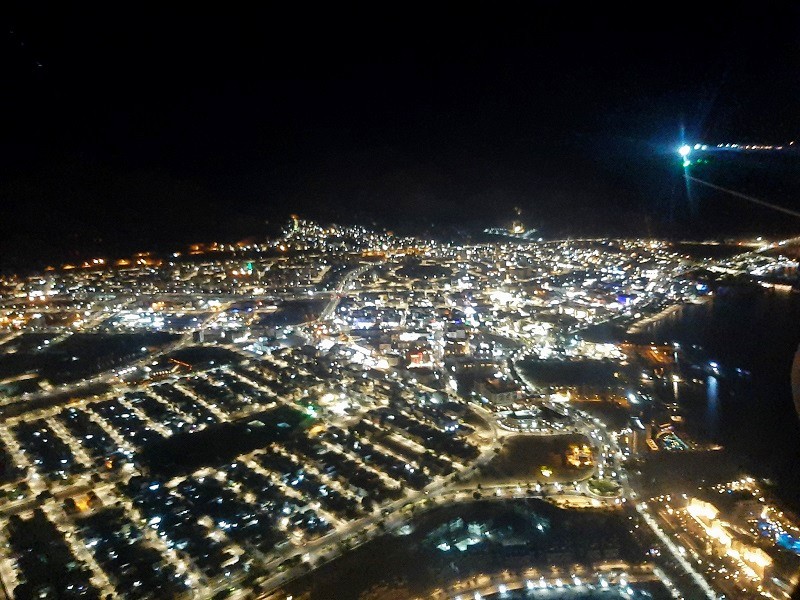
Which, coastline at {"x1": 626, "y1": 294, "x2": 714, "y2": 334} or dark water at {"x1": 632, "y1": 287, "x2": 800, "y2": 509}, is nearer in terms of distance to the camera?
dark water at {"x1": 632, "y1": 287, "x2": 800, "y2": 509}

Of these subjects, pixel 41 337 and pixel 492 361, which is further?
pixel 41 337

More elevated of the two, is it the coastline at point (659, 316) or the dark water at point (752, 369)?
the coastline at point (659, 316)

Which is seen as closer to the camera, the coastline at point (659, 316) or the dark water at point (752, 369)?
the dark water at point (752, 369)

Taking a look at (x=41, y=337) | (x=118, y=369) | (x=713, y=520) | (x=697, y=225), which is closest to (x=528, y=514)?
(x=713, y=520)

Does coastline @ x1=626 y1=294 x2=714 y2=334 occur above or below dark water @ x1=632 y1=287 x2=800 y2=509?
above

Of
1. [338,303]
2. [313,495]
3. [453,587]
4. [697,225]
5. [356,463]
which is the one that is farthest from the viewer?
[697,225]

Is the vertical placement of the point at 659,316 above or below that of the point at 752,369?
above

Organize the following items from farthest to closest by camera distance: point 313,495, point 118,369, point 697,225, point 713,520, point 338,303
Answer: point 697,225 < point 338,303 < point 118,369 < point 313,495 < point 713,520

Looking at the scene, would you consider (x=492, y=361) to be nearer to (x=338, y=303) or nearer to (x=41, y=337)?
(x=338, y=303)
